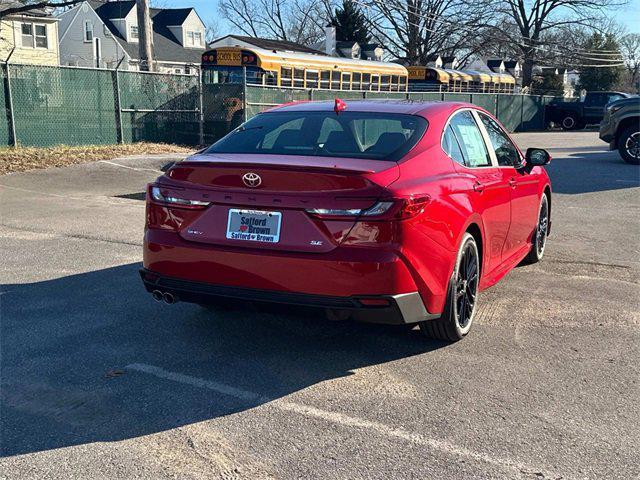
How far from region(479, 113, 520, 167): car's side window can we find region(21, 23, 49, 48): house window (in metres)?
42.7

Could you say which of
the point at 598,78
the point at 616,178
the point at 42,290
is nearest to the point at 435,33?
the point at 598,78

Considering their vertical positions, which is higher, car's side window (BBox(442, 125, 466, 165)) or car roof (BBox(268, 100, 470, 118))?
car roof (BBox(268, 100, 470, 118))

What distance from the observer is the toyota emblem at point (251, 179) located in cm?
419

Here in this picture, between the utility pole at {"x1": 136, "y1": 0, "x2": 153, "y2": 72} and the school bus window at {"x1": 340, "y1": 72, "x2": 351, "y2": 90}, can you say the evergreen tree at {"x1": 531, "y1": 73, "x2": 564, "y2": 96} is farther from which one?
the utility pole at {"x1": 136, "y1": 0, "x2": 153, "y2": 72}

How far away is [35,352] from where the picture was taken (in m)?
4.52

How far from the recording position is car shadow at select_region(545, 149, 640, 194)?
43.9ft

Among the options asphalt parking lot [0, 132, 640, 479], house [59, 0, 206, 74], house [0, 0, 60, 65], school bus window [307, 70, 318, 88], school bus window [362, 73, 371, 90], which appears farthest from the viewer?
house [59, 0, 206, 74]

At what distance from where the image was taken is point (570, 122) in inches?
1545

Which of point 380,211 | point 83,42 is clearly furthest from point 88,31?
point 380,211

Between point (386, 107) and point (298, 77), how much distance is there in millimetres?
20395

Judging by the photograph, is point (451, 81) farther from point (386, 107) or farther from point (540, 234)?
point (386, 107)

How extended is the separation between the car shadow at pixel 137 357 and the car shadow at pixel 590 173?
29.7 feet

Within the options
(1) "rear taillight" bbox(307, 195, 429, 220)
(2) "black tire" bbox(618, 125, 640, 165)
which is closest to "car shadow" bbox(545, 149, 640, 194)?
(2) "black tire" bbox(618, 125, 640, 165)

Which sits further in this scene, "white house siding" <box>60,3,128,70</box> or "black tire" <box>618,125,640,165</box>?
"white house siding" <box>60,3,128,70</box>
